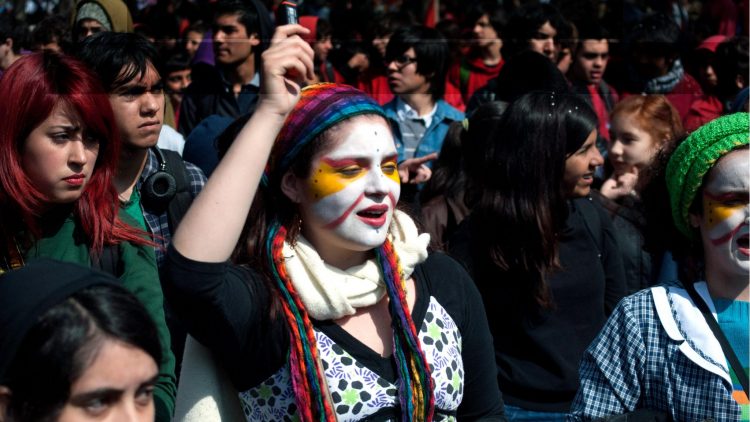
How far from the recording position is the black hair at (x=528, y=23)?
717cm

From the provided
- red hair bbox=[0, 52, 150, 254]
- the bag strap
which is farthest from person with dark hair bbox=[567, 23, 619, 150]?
red hair bbox=[0, 52, 150, 254]

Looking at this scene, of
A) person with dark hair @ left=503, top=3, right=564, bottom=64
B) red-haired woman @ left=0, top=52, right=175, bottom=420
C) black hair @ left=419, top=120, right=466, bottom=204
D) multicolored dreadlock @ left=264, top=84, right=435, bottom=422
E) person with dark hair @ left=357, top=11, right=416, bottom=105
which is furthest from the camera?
person with dark hair @ left=357, top=11, right=416, bottom=105

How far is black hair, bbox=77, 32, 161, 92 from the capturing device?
419 centimetres

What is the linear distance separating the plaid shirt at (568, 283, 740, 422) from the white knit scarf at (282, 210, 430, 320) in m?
0.59

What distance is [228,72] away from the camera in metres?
6.50

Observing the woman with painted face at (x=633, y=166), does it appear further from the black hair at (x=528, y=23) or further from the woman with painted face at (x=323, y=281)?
the black hair at (x=528, y=23)

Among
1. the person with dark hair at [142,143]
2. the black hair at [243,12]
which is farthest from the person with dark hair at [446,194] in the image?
the black hair at [243,12]

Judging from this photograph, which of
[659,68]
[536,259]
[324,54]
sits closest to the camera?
[536,259]

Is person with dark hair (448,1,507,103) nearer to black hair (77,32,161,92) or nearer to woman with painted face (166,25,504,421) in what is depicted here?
black hair (77,32,161,92)

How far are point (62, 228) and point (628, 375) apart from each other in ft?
5.60

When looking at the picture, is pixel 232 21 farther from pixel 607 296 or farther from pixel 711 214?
pixel 711 214

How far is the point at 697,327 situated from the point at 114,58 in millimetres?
2625

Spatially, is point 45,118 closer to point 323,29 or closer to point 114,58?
point 114,58

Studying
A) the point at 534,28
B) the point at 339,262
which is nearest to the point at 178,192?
the point at 339,262
